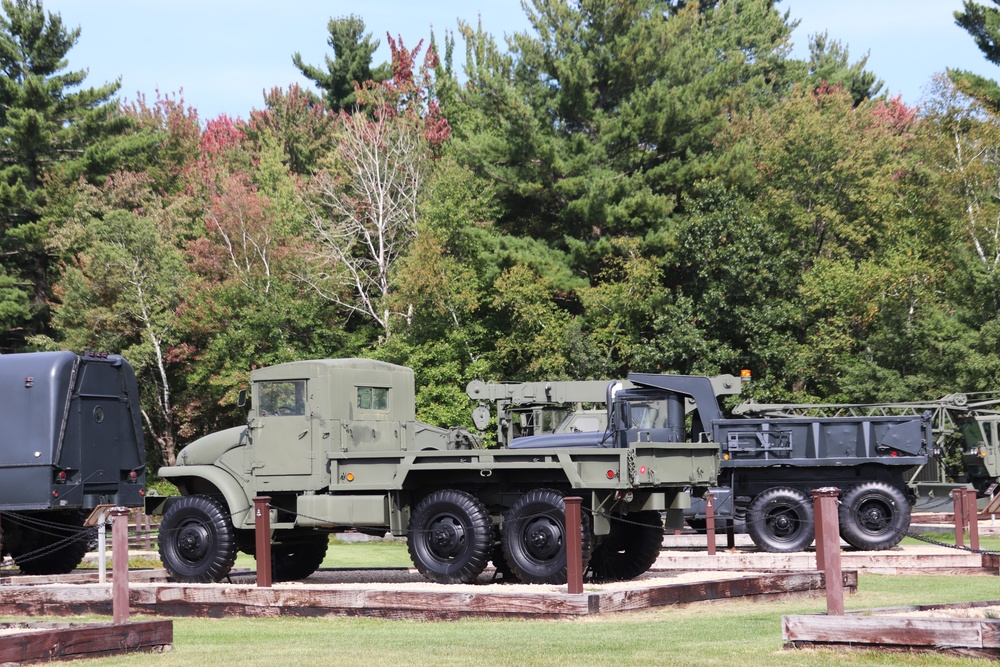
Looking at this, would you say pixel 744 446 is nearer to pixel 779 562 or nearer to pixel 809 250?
pixel 779 562

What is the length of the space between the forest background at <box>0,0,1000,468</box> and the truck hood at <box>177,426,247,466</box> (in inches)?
832

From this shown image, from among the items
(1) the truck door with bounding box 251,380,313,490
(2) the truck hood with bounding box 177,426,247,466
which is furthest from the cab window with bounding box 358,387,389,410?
(2) the truck hood with bounding box 177,426,247,466

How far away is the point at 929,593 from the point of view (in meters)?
15.8

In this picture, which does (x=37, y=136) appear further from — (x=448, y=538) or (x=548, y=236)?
(x=448, y=538)

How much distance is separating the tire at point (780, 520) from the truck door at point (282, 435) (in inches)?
323

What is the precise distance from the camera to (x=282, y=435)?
18047 millimetres

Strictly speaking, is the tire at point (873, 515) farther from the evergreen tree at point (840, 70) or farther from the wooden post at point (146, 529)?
the evergreen tree at point (840, 70)

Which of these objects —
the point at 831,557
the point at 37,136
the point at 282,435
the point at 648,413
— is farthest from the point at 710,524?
the point at 37,136

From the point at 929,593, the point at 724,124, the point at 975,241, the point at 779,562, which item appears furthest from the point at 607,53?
the point at 929,593

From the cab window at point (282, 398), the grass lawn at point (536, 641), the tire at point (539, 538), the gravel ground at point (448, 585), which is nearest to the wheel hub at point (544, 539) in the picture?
the tire at point (539, 538)

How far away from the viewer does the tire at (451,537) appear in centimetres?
1656

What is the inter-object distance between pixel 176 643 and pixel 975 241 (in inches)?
1177

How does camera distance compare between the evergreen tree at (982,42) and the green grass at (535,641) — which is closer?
the green grass at (535,641)

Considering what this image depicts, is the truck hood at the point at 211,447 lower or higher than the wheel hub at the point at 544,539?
higher
